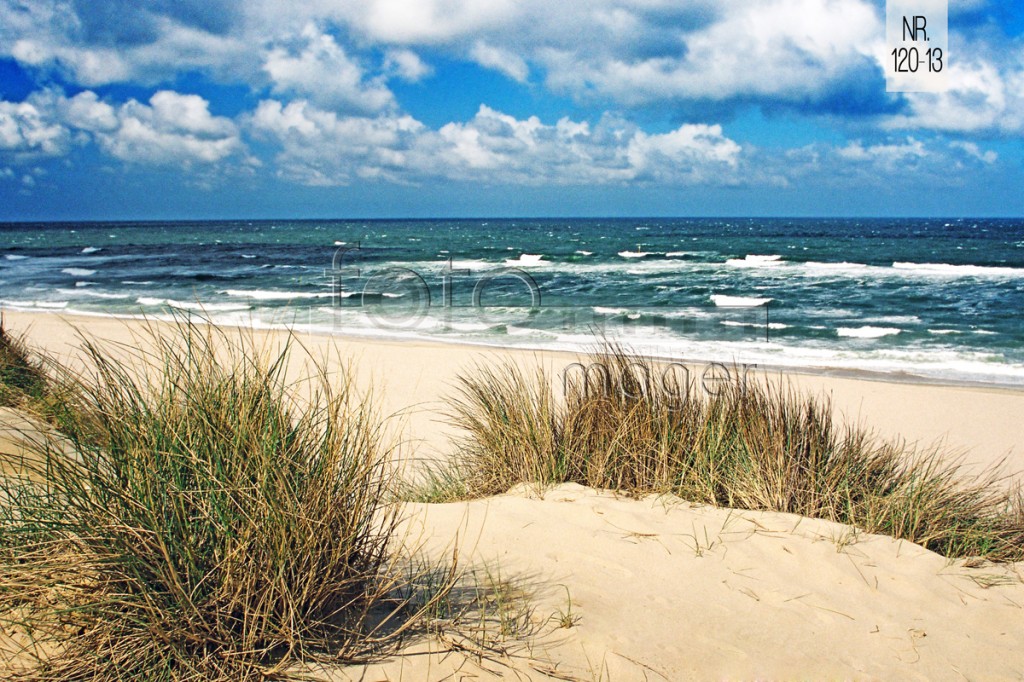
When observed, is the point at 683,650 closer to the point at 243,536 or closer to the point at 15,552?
the point at 243,536

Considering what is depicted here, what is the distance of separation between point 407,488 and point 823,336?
14.2 metres

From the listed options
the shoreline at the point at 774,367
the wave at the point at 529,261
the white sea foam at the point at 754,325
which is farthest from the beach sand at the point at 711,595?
the wave at the point at 529,261

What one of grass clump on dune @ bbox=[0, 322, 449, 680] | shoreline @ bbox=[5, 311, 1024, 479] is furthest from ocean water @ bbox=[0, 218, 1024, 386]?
shoreline @ bbox=[5, 311, 1024, 479]

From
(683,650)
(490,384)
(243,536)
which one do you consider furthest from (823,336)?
(243,536)

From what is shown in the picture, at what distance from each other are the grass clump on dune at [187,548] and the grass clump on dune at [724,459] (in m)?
2.11

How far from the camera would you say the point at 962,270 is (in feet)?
108

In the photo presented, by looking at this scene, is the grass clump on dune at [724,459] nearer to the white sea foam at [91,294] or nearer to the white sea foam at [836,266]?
the white sea foam at [91,294]

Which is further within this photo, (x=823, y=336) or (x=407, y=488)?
(x=823, y=336)

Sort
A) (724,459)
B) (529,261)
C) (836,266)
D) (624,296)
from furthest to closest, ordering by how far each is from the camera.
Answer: (529,261) < (836,266) < (624,296) < (724,459)

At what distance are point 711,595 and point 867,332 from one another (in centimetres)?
1564

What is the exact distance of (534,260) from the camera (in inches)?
1603

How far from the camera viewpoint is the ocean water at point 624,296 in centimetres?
1484

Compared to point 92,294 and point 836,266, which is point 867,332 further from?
point 92,294

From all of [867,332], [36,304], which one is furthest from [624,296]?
[36,304]
